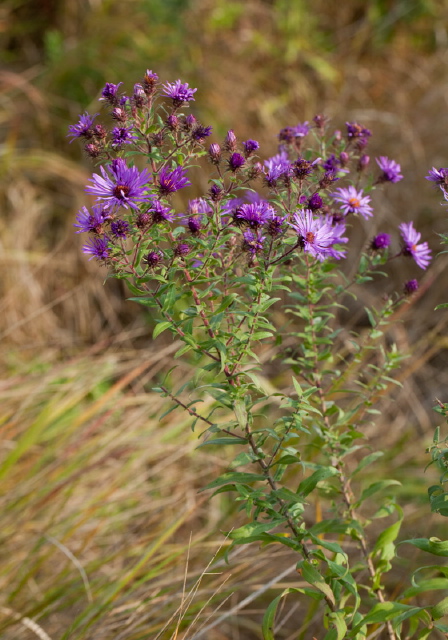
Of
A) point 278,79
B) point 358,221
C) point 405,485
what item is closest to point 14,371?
point 405,485

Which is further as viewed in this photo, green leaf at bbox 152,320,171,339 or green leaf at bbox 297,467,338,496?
green leaf at bbox 297,467,338,496

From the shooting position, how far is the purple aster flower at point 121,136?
0.98m

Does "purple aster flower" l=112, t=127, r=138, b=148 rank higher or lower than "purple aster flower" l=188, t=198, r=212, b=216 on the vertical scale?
higher

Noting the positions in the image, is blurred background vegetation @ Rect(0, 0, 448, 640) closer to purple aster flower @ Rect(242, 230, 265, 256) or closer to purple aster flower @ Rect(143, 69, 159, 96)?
purple aster flower @ Rect(242, 230, 265, 256)

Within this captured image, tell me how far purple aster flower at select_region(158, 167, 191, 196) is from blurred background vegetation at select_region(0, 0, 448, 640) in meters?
0.78

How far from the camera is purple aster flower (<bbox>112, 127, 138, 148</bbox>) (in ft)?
3.20

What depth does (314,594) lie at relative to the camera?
1.11 m

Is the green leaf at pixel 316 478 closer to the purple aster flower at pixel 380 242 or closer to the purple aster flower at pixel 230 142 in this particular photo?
the purple aster flower at pixel 380 242

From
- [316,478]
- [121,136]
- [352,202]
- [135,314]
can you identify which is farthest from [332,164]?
[135,314]

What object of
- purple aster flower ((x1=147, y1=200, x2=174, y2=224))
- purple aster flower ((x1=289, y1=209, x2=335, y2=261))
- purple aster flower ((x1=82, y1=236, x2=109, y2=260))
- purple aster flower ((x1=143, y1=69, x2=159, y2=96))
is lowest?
purple aster flower ((x1=289, y1=209, x2=335, y2=261))

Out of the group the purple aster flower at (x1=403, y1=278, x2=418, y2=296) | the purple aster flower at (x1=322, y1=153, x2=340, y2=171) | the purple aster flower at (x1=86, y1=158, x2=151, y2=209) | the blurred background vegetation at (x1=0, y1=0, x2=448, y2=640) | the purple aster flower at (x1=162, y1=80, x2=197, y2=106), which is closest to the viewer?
the purple aster flower at (x1=86, y1=158, x2=151, y2=209)

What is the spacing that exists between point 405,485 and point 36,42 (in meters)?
3.62

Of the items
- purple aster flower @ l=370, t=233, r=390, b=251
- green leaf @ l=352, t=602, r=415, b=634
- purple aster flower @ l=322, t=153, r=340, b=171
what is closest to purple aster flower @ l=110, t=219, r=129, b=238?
purple aster flower @ l=322, t=153, r=340, b=171

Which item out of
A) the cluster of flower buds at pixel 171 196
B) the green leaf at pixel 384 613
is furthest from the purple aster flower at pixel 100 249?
the green leaf at pixel 384 613
